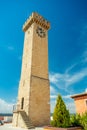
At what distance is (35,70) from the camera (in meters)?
23.5

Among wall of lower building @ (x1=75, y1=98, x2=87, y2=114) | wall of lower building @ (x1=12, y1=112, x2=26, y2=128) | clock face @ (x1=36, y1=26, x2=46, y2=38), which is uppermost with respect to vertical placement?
clock face @ (x1=36, y1=26, x2=46, y2=38)

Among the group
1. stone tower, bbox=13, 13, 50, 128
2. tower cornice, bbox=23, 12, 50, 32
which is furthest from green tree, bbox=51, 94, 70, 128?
tower cornice, bbox=23, 12, 50, 32

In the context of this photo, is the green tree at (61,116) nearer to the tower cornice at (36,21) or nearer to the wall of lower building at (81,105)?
the wall of lower building at (81,105)

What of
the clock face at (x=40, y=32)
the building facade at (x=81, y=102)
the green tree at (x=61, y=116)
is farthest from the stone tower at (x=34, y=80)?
the green tree at (x=61, y=116)

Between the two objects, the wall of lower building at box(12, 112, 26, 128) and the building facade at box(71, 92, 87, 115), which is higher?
the building facade at box(71, 92, 87, 115)

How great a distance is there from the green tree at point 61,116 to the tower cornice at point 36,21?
63.8 feet

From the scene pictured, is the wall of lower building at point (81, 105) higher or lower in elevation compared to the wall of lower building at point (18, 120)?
higher

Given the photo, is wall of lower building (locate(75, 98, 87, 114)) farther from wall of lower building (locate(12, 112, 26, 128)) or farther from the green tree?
wall of lower building (locate(12, 112, 26, 128))

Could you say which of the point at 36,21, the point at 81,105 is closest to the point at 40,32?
the point at 36,21

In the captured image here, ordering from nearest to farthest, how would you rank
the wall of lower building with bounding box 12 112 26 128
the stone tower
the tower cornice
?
the wall of lower building with bounding box 12 112 26 128 → the stone tower → the tower cornice

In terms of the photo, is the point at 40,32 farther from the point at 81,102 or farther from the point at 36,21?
the point at 81,102

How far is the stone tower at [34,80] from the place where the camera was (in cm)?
2038

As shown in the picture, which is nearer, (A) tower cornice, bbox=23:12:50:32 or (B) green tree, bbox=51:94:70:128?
(B) green tree, bbox=51:94:70:128

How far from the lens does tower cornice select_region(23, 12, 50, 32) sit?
2817 centimetres
